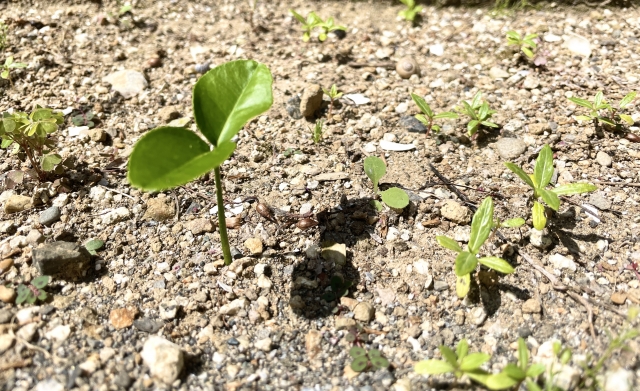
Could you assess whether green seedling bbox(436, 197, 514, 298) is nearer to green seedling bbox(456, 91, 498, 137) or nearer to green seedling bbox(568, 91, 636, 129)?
green seedling bbox(456, 91, 498, 137)

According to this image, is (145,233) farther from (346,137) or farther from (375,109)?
(375,109)

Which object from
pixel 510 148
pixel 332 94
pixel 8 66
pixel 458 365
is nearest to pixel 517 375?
pixel 458 365

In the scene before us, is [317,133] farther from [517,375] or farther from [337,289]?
[517,375]

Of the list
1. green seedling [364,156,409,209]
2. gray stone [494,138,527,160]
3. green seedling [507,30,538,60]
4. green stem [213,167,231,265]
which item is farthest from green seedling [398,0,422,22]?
green stem [213,167,231,265]

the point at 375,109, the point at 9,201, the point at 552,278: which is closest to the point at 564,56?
the point at 375,109

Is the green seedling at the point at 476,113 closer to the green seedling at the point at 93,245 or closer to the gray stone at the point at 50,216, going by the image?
the green seedling at the point at 93,245
